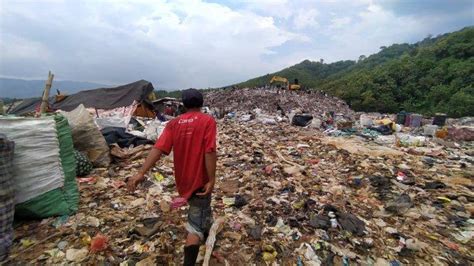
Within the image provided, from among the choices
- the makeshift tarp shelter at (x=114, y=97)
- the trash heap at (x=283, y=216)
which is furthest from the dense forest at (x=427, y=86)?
the trash heap at (x=283, y=216)

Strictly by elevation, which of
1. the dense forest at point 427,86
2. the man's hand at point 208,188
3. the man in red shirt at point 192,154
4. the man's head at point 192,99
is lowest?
the dense forest at point 427,86

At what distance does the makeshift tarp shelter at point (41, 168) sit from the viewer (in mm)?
2773

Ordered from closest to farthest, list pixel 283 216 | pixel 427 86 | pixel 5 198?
1. pixel 5 198
2. pixel 283 216
3. pixel 427 86

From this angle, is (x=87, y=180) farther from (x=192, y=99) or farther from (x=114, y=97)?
(x=114, y=97)

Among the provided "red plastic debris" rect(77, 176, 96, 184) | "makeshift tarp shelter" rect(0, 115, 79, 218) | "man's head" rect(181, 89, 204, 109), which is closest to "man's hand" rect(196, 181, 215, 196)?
"man's head" rect(181, 89, 204, 109)

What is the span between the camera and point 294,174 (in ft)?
15.8

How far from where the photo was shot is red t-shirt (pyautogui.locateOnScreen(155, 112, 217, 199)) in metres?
2.13

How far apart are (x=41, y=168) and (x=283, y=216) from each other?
256 centimetres

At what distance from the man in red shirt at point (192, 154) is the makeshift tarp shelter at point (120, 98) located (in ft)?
30.8

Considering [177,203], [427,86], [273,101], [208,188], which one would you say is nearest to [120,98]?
[273,101]


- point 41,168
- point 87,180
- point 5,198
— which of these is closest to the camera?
point 5,198

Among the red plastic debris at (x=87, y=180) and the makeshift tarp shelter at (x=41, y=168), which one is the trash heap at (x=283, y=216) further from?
the makeshift tarp shelter at (x=41, y=168)

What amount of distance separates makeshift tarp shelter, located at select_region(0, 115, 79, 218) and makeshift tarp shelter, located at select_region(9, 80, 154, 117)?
26.6 ft

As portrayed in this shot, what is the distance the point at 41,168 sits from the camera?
9.48 ft
